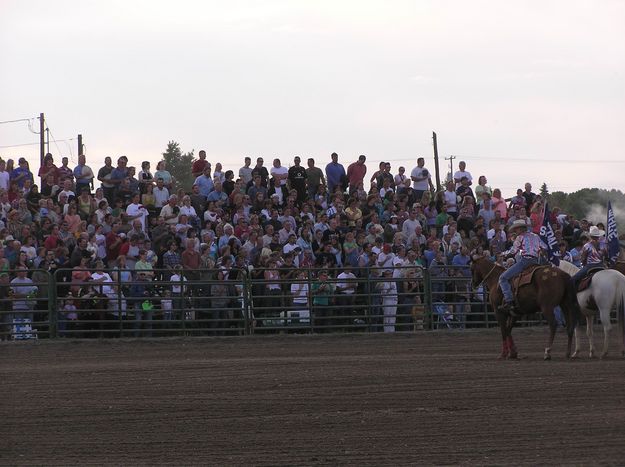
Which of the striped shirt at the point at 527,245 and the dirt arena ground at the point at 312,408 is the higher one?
the striped shirt at the point at 527,245

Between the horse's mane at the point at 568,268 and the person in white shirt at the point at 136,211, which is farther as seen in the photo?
the person in white shirt at the point at 136,211

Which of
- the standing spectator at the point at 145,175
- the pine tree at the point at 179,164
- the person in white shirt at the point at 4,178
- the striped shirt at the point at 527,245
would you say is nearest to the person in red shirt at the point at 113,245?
the standing spectator at the point at 145,175

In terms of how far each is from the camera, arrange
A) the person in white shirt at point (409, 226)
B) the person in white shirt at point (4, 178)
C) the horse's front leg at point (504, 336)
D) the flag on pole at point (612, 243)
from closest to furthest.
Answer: the horse's front leg at point (504, 336)
the flag on pole at point (612, 243)
the person in white shirt at point (4, 178)
the person in white shirt at point (409, 226)

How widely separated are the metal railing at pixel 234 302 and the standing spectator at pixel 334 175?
4.12 metres

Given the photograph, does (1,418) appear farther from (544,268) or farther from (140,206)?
(140,206)

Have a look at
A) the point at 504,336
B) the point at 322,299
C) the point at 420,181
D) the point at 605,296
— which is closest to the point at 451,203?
the point at 420,181

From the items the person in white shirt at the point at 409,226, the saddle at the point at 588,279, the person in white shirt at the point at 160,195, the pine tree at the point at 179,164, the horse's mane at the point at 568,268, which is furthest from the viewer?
the pine tree at the point at 179,164

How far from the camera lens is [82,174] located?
25.2 meters

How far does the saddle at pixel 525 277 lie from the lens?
18269 mm

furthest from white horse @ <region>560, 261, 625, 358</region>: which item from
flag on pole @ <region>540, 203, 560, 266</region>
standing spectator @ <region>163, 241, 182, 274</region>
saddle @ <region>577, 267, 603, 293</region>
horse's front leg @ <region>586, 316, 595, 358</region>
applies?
standing spectator @ <region>163, 241, 182, 274</region>

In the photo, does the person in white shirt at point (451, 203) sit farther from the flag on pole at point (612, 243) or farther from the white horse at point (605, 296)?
the white horse at point (605, 296)

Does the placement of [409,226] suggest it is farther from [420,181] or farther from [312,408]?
[312,408]

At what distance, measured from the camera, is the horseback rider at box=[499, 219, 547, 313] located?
723 inches

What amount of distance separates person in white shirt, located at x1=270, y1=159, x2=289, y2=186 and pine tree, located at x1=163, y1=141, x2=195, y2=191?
4491 cm
